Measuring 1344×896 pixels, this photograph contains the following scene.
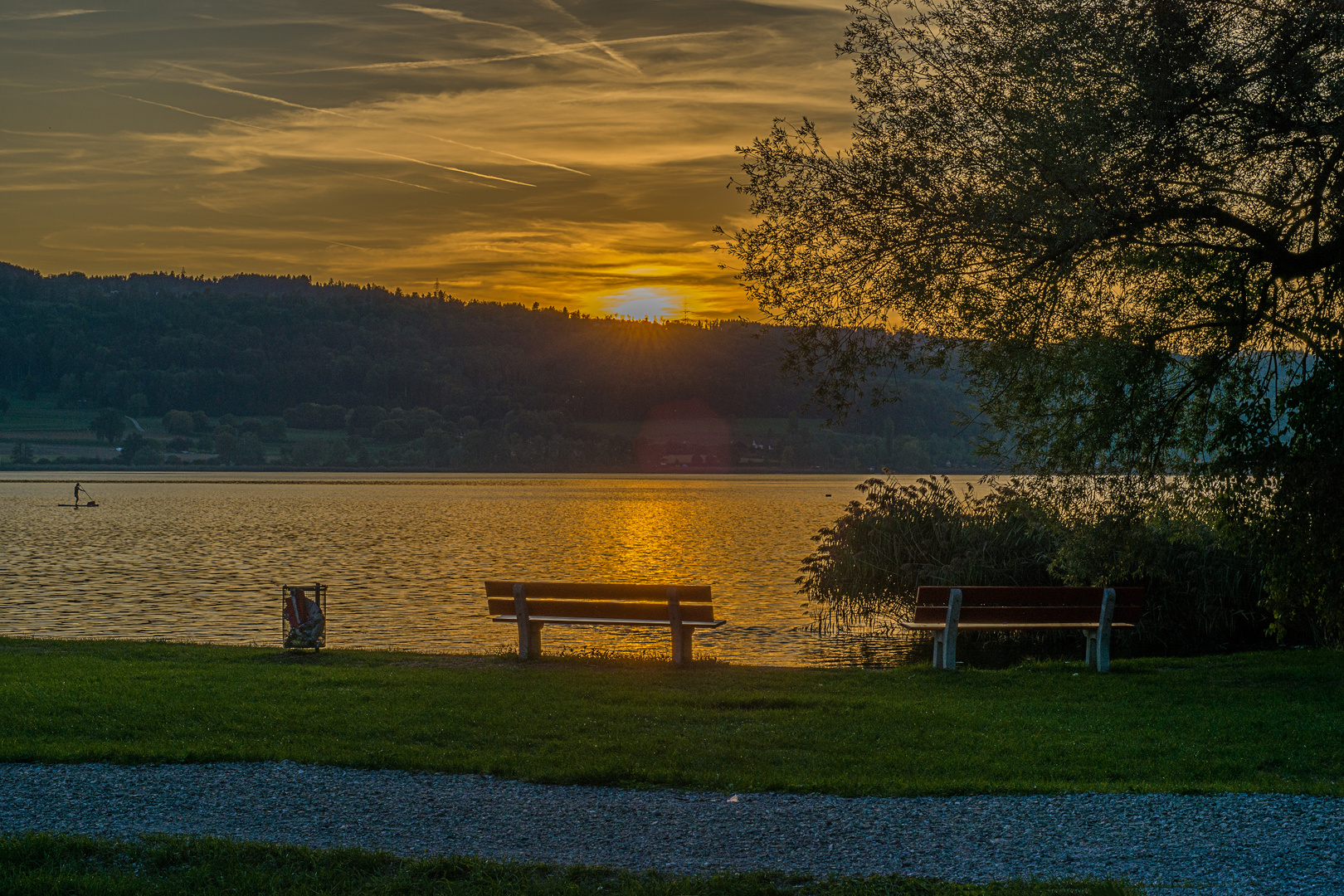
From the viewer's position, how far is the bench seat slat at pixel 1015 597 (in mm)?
13930

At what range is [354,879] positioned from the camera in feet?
18.9

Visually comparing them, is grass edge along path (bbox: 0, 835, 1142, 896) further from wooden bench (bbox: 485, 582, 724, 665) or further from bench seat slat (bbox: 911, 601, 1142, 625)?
bench seat slat (bbox: 911, 601, 1142, 625)

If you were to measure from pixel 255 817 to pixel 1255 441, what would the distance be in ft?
37.2

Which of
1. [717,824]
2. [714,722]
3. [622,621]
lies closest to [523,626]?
[622,621]

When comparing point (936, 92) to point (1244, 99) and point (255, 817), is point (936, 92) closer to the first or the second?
point (1244, 99)

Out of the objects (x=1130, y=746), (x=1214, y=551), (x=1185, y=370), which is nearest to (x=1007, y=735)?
(x=1130, y=746)

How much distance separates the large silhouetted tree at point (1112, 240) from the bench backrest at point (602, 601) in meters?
3.32

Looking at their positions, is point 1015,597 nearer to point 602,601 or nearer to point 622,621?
point 622,621

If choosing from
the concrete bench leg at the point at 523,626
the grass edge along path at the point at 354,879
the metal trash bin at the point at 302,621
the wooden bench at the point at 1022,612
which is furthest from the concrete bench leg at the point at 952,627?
the metal trash bin at the point at 302,621

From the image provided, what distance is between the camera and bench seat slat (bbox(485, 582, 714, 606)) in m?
13.7

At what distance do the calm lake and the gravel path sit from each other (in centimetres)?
1090

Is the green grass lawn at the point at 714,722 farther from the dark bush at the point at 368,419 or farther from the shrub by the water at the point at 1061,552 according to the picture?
the dark bush at the point at 368,419

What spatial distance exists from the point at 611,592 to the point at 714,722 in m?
4.49

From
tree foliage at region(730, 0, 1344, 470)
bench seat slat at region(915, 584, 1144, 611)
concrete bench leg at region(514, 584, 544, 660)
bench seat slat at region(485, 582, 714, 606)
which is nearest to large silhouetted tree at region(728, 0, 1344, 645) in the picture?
tree foliage at region(730, 0, 1344, 470)
